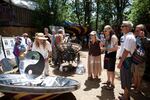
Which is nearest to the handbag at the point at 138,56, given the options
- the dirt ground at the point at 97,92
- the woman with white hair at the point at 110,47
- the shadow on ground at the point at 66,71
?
the woman with white hair at the point at 110,47

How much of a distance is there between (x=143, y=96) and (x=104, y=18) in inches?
1403

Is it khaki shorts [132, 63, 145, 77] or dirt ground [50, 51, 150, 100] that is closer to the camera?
dirt ground [50, 51, 150, 100]

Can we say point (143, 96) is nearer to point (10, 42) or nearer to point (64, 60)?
point (64, 60)

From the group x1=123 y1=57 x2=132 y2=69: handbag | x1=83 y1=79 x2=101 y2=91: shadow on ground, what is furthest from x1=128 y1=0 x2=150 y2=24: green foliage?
x1=123 y1=57 x2=132 y2=69: handbag

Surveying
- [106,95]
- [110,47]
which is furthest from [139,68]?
[106,95]

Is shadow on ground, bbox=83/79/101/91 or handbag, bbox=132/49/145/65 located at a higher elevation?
handbag, bbox=132/49/145/65

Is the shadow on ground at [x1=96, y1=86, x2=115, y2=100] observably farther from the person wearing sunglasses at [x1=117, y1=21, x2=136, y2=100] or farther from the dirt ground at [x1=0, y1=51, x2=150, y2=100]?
the person wearing sunglasses at [x1=117, y1=21, x2=136, y2=100]

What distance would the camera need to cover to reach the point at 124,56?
27.1 feet

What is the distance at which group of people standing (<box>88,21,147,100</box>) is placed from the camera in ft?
27.6

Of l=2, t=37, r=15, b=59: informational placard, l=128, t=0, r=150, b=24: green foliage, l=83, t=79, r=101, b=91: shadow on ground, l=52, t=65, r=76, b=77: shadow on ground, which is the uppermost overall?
l=128, t=0, r=150, b=24: green foliage

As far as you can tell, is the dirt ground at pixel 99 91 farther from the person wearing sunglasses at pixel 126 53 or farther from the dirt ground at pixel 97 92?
the person wearing sunglasses at pixel 126 53

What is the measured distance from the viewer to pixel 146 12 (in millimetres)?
15398

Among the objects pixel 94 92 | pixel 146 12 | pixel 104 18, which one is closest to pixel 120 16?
pixel 104 18

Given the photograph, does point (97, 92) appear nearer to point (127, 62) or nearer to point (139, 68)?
point (139, 68)
